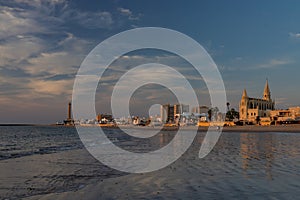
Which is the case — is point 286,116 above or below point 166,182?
above

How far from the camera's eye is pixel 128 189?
10.9 m

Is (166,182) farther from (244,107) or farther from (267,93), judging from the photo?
(267,93)

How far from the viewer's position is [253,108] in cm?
16312

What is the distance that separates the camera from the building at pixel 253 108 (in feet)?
511

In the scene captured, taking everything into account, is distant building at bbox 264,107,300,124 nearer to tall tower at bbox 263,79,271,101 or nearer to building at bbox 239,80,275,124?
building at bbox 239,80,275,124

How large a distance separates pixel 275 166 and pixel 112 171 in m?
8.24

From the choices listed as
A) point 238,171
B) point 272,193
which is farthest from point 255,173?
point 272,193

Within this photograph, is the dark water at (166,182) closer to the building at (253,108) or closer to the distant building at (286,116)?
the distant building at (286,116)

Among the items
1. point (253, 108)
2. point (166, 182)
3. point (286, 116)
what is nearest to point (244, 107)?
point (253, 108)

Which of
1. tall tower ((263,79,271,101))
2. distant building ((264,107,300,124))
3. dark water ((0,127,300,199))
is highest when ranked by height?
tall tower ((263,79,271,101))

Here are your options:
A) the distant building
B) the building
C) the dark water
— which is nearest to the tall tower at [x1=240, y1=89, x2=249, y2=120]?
the building

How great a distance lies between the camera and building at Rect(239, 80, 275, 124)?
511 feet

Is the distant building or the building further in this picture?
the building

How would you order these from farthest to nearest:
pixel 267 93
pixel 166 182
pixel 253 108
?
1. pixel 267 93
2. pixel 253 108
3. pixel 166 182
